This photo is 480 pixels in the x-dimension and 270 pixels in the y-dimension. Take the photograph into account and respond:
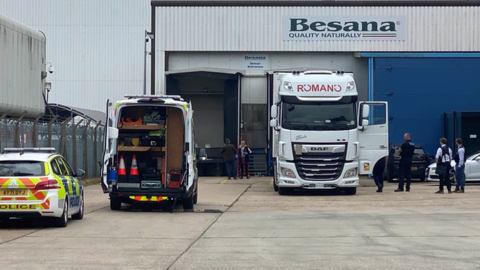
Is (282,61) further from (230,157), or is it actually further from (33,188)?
(33,188)

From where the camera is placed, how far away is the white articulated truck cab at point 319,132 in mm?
21656

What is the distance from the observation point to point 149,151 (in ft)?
57.9

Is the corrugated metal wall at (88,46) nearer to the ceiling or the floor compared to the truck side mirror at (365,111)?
nearer to the ceiling

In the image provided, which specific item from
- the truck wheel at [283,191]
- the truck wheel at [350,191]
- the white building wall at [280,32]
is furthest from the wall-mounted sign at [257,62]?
the truck wheel at [350,191]

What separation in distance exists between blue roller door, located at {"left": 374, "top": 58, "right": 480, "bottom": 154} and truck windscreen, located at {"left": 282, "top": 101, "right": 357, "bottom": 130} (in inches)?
576

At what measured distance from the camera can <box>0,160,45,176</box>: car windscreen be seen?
13328 millimetres

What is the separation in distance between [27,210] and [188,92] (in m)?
28.1

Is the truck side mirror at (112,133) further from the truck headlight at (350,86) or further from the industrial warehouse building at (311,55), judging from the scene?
the industrial warehouse building at (311,55)

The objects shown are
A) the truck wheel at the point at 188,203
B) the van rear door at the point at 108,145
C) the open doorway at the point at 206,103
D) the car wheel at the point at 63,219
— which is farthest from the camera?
the open doorway at the point at 206,103

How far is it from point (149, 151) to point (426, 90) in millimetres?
21828

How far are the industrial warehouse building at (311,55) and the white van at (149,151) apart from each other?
16.8 meters

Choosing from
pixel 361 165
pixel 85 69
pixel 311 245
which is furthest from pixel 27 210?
pixel 85 69

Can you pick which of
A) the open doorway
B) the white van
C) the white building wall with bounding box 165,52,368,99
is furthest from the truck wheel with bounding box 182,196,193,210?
the white building wall with bounding box 165,52,368,99

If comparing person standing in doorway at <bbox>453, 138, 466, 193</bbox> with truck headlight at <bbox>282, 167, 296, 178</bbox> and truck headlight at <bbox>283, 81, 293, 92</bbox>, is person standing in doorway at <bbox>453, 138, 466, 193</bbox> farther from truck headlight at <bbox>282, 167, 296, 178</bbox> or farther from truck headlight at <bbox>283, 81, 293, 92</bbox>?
truck headlight at <bbox>283, 81, 293, 92</bbox>
